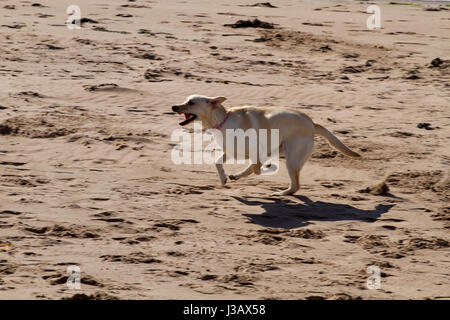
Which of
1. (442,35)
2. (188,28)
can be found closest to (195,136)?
(188,28)

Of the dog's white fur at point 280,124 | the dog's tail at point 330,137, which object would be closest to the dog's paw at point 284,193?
the dog's white fur at point 280,124

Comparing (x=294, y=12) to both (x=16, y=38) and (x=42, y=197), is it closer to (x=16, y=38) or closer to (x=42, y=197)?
(x=16, y=38)

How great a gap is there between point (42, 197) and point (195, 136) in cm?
317

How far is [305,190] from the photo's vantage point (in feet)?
33.5

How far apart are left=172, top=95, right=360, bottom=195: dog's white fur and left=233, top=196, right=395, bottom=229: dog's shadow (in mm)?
306

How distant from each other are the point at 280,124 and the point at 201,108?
928mm

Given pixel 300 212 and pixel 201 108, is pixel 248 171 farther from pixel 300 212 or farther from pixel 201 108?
pixel 300 212

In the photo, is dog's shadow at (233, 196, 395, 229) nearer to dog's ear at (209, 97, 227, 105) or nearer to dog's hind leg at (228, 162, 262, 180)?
dog's hind leg at (228, 162, 262, 180)

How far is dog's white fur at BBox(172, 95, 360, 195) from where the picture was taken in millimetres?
9797

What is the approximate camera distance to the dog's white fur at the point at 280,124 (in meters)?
9.80

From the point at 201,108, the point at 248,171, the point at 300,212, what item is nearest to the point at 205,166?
the point at 248,171

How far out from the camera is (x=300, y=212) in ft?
30.7

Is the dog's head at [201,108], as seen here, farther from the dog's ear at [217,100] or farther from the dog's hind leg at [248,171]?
the dog's hind leg at [248,171]

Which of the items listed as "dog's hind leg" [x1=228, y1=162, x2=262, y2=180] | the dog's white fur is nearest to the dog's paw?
the dog's white fur
